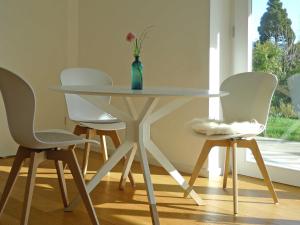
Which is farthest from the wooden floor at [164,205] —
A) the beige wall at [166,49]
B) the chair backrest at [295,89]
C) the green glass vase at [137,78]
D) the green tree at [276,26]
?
the green tree at [276,26]

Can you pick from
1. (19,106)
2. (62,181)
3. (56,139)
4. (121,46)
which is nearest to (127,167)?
(62,181)

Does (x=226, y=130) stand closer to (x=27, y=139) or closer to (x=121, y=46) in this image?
(x=27, y=139)

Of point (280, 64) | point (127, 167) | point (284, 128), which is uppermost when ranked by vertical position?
point (280, 64)

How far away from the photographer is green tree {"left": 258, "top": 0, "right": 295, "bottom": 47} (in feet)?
11.0

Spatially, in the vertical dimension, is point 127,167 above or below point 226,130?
below

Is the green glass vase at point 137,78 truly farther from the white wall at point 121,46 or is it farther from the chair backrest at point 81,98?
the white wall at point 121,46

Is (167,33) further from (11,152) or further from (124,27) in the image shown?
(11,152)

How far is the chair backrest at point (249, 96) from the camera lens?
2.91 metres

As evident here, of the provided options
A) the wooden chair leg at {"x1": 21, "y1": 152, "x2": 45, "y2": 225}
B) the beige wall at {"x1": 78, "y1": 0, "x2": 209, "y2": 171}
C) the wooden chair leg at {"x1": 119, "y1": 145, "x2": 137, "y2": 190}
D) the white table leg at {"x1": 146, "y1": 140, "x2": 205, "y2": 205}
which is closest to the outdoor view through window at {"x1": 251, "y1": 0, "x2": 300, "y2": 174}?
the beige wall at {"x1": 78, "y1": 0, "x2": 209, "y2": 171}

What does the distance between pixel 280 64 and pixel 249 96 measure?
573 millimetres

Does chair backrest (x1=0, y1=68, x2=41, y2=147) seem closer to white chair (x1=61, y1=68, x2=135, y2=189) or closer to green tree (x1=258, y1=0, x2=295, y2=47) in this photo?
white chair (x1=61, y1=68, x2=135, y2=189)

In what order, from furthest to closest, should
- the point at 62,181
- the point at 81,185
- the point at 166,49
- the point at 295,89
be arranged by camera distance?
the point at 166,49 → the point at 295,89 → the point at 62,181 → the point at 81,185

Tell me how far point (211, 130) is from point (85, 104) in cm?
127

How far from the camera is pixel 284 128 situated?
3402 millimetres
